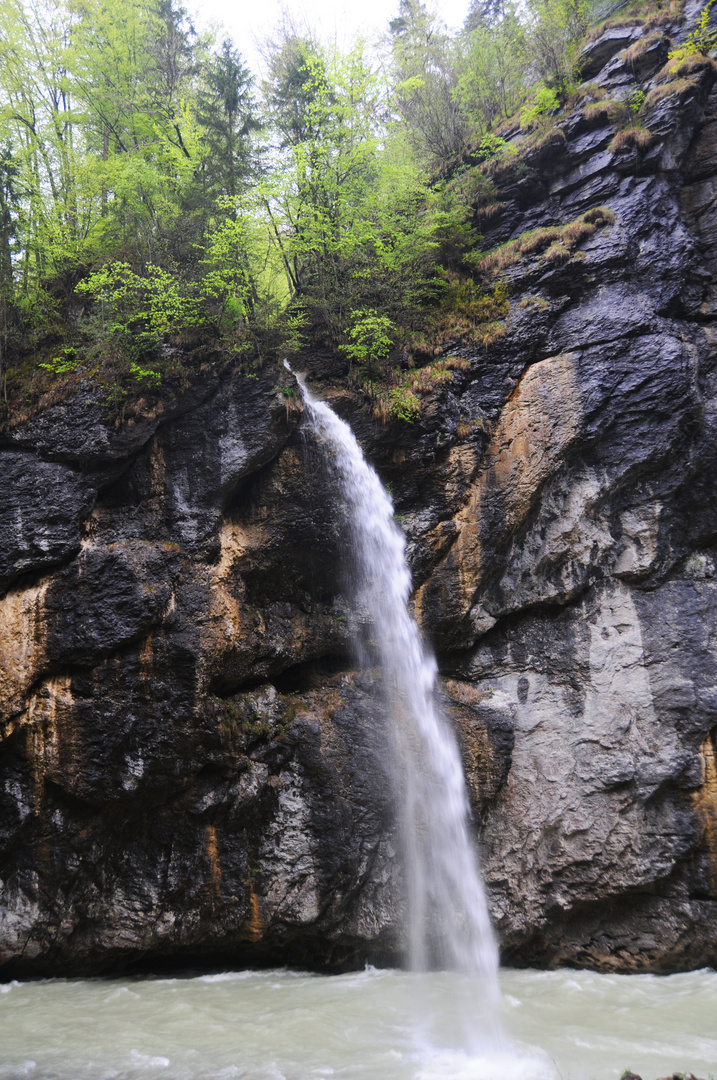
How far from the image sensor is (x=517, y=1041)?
19.2ft

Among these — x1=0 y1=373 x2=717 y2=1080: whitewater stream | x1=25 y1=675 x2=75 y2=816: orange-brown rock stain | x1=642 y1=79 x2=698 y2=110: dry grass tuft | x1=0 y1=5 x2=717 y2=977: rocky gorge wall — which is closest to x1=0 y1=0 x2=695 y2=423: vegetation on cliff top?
x1=642 y1=79 x2=698 y2=110: dry grass tuft

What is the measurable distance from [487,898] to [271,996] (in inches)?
121

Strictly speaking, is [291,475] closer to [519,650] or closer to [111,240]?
[519,650]

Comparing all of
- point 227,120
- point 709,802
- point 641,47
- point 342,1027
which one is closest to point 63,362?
point 227,120

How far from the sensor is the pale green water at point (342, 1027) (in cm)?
529

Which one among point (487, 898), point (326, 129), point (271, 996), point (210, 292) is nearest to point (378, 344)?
point (210, 292)

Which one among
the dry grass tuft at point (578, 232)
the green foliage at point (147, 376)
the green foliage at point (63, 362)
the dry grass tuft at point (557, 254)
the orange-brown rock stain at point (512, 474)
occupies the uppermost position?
the dry grass tuft at point (578, 232)

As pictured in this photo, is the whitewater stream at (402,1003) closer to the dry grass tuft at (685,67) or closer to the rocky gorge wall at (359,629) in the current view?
the rocky gorge wall at (359,629)

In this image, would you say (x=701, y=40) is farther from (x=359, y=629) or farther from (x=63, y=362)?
(x=63, y=362)

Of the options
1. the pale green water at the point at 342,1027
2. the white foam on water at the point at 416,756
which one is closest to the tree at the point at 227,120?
the white foam on water at the point at 416,756

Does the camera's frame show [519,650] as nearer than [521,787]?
No

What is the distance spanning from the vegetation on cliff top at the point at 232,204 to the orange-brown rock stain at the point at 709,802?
6.55 meters

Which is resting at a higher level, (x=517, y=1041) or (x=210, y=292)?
(x=210, y=292)

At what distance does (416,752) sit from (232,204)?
962cm
